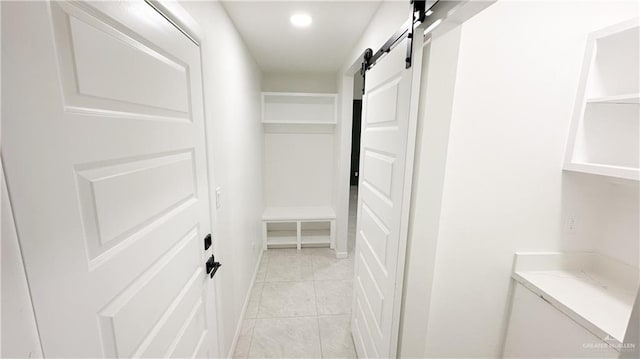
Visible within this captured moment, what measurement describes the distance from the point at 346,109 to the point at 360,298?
204 centimetres

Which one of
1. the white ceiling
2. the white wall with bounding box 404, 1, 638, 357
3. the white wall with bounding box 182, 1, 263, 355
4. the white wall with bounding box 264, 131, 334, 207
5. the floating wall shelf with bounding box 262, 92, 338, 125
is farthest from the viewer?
the white wall with bounding box 264, 131, 334, 207

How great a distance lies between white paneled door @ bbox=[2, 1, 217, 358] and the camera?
1.36ft

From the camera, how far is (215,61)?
54.9 inches

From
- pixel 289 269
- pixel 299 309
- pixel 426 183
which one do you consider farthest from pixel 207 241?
pixel 289 269

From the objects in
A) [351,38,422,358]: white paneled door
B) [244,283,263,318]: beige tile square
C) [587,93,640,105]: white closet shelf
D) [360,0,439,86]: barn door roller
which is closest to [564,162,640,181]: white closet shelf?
[587,93,640,105]: white closet shelf

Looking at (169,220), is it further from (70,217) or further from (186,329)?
(186,329)

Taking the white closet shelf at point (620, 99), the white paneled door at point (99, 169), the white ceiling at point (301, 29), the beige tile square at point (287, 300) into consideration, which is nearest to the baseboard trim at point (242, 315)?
the beige tile square at point (287, 300)

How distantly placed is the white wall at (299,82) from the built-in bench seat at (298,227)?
1709 millimetres

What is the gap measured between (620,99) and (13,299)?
2.03 meters

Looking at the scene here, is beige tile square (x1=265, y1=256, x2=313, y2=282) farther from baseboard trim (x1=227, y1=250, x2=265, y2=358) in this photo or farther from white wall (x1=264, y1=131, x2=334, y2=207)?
white wall (x1=264, y1=131, x2=334, y2=207)

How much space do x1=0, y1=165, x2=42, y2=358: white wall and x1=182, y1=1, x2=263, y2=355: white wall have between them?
848mm

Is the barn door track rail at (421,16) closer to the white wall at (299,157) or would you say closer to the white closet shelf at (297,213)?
the white wall at (299,157)

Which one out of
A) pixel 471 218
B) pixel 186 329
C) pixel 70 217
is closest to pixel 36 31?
pixel 70 217

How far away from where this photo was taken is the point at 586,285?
4.12 feet
